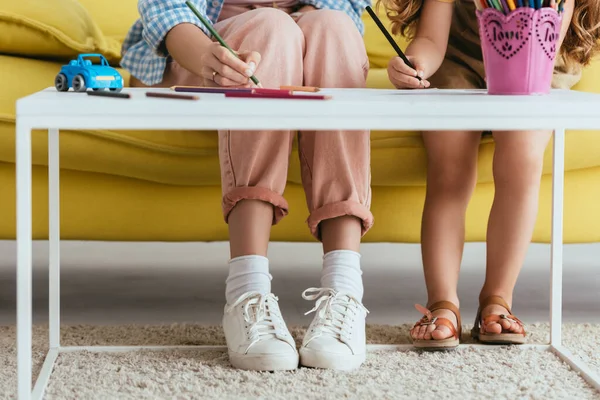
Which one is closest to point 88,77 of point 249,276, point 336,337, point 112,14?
point 249,276

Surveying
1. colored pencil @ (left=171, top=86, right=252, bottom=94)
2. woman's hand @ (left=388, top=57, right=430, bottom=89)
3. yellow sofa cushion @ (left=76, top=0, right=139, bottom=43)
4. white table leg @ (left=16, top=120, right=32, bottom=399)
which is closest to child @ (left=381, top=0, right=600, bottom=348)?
woman's hand @ (left=388, top=57, right=430, bottom=89)

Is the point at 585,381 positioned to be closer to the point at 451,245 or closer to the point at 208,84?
the point at 451,245

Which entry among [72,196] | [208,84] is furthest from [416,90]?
[72,196]

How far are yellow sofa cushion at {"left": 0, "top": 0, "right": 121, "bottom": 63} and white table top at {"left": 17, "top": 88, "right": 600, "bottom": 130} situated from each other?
699mm

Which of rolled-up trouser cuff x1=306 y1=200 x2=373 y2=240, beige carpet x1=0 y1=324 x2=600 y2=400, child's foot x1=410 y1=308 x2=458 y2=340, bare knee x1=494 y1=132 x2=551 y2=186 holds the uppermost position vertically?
bare knee x1=494 y1=132 x2=551 y2=186

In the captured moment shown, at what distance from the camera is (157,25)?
1.07 metres

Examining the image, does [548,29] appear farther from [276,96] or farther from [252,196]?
[252,196]

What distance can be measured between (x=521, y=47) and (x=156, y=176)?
2.06ft

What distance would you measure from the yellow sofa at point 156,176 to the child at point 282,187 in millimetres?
200

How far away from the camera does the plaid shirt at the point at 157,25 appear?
41.9 inches

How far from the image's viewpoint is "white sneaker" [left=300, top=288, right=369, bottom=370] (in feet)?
3.34

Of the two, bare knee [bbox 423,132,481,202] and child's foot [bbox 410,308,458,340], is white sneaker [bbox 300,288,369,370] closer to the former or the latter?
child's foot [bbox 410,308,458,340]

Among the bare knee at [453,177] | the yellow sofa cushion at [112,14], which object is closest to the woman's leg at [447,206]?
the bare knee at [453,177]

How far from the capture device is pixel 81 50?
55.9 inches
